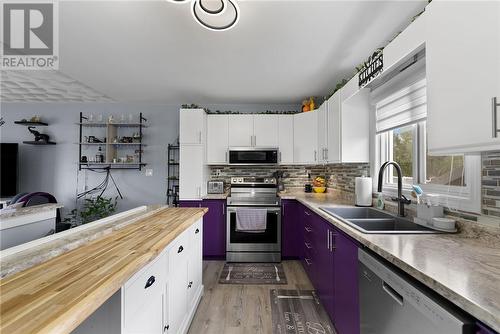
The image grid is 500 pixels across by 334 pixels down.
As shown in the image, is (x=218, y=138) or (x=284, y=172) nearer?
(x=218, y=138)

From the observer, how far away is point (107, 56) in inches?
91.4

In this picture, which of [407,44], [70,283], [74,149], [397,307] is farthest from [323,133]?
[74,149]

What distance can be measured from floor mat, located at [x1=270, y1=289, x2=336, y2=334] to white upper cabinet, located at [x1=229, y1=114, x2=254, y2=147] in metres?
2.08

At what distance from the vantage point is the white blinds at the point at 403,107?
1662mm

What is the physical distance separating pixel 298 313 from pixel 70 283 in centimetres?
185

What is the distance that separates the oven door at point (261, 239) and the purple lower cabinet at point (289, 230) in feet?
0.29

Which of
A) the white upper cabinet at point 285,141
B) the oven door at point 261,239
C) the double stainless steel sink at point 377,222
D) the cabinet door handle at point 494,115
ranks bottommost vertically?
the oven door at point 261,239

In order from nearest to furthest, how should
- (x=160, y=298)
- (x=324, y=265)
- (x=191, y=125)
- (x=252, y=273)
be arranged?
(x=160, y=298) < (x=324, y=265) < (x=252, y=273) < (x=191, y=125)

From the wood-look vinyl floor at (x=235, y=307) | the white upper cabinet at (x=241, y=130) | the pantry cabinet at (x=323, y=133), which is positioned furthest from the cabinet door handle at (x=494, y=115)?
the white upper cabinet at (x=241, y=130)

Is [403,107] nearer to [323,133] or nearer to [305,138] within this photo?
[323,133]

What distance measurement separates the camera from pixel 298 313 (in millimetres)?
1961

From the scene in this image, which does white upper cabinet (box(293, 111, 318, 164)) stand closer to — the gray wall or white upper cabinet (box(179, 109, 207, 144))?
the gray wall

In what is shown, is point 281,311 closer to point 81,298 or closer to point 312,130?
point 81,298

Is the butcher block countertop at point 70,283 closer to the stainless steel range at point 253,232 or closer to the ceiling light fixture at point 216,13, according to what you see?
the ceiling light fixture at point 216,13
